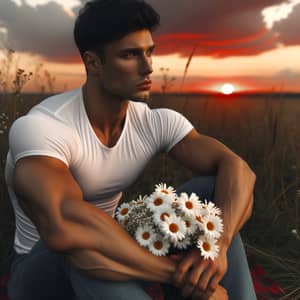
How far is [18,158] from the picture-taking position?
1865 mm

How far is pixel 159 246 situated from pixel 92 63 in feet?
2.96

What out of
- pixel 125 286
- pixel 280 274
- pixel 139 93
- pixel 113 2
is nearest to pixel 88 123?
pixel 139 93

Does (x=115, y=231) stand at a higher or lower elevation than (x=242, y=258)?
higher

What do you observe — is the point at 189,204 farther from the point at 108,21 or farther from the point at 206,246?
the point at 108,21

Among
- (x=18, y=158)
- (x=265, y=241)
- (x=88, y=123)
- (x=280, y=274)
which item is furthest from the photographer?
(x=265, y=241)

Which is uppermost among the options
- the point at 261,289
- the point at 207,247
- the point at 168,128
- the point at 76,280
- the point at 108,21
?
the point at 108,21

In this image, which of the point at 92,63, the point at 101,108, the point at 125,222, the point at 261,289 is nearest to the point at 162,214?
the point at 125,222

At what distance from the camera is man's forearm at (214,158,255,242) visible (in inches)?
77.9

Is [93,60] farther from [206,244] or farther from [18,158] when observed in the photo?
[206,244]

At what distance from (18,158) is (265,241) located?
2074mm

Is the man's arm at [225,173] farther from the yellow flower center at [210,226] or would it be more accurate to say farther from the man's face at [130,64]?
the man's face at [130,64]

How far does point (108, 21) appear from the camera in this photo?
213 centimetres

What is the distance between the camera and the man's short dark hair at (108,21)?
6.97 feet

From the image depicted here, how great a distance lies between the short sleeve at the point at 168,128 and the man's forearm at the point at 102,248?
0.71 meters
